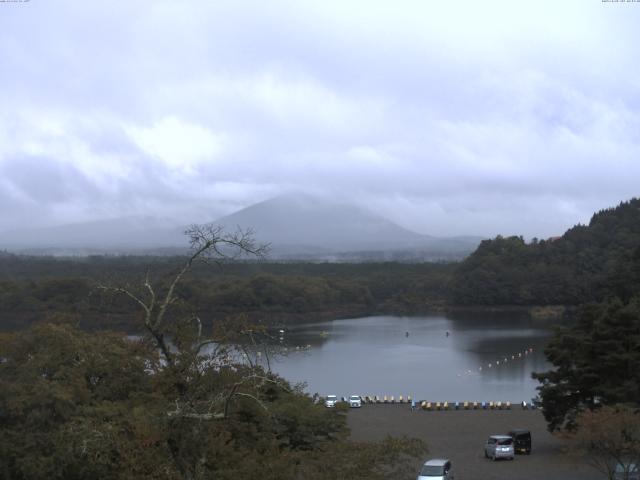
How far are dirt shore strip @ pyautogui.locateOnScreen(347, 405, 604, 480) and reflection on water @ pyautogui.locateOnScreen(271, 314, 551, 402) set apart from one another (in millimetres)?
2470

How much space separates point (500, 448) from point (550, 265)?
4188 cm

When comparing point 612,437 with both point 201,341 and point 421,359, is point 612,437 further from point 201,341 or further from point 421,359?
point 421,359

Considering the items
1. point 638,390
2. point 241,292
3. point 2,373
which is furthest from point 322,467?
point 241,292

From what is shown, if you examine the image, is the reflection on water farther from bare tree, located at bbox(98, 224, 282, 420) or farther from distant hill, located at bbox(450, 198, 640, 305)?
bare tree, located at bbox(98, 224, 282, 420)

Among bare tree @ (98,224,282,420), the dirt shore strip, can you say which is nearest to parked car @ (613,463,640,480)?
the dirt shore strip

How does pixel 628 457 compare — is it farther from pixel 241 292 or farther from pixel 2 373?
pixel 241 292

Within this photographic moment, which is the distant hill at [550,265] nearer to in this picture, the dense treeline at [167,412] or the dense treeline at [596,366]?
the dense treeline at [596,366]

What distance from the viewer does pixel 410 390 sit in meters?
21.9

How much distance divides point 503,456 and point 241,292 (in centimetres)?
3336

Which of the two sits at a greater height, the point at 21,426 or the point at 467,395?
the point at 21,426

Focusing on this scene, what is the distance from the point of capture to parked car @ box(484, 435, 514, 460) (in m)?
11.2

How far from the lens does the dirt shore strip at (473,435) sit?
33.6ft

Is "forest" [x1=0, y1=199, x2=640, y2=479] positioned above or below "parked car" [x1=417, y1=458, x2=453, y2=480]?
above

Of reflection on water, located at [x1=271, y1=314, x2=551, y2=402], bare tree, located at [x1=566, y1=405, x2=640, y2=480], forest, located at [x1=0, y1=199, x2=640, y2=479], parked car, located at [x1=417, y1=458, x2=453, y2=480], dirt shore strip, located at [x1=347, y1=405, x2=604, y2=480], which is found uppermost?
forest, located at [x1=0, y1=199, x2=640, y2=479]
